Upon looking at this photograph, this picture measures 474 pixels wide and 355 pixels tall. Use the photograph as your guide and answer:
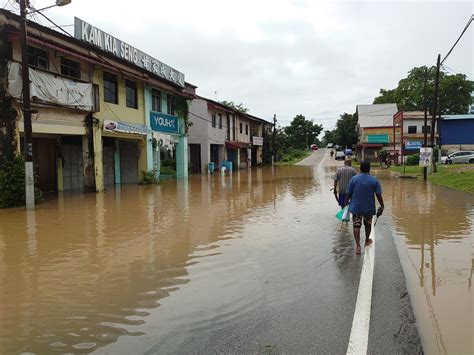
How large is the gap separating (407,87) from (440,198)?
60680 millimetres

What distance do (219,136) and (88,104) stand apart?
72.6ft

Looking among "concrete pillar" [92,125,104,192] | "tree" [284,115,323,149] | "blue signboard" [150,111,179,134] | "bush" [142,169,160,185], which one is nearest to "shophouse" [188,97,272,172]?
"blue signboard" [150,111,179,134]

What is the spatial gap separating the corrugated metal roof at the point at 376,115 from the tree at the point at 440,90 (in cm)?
629

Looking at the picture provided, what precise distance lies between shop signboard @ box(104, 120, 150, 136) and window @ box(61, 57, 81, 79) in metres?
2.43

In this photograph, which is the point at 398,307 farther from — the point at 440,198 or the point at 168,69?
the point at 168,69

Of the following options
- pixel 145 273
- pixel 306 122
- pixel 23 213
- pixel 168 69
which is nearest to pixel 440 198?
pixel 145 273

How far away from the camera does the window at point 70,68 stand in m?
17.3

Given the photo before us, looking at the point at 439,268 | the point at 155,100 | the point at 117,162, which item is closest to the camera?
the point at 439,268

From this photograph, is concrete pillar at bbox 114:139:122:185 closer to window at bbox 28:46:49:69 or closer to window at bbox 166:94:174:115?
window at bbox 166:94:174:115

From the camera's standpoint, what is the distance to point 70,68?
17.7 metres

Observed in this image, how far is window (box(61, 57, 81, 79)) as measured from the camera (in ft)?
56.7

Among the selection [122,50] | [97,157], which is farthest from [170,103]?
[97,157]

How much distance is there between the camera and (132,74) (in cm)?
2073

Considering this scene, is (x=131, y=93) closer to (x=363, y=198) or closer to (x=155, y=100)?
(x=155, y=100)
